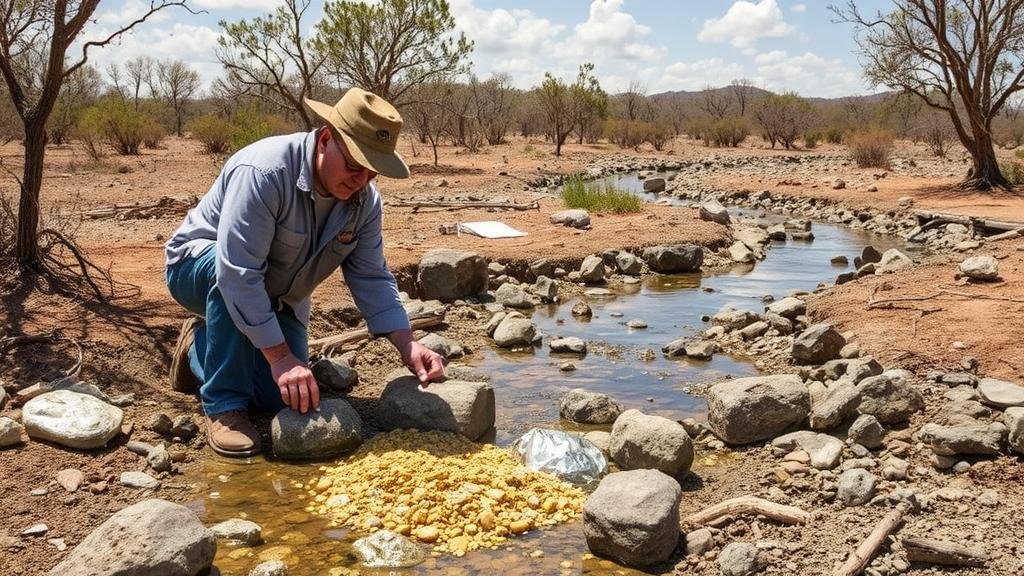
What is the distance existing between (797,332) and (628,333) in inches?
50.1

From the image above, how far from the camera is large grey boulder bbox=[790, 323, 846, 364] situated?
5.62 metres

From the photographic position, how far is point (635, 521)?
302cm

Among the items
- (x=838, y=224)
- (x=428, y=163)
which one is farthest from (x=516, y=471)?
(x=428, y=163)

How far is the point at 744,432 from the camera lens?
423cm

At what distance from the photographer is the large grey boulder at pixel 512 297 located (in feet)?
24.8

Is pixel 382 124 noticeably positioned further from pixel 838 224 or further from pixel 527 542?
pixel 838 224

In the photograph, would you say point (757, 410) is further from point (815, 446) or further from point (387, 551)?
point (387, 551)

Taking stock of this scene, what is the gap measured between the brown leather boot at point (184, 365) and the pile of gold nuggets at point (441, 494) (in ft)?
3.74

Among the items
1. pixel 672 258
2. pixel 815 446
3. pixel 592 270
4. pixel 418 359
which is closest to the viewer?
pixel 815 446

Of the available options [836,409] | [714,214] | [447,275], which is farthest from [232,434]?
[714,214]

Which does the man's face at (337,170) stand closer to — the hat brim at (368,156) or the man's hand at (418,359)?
the hat brim at (368,156)

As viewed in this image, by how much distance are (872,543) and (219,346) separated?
2.80 metres

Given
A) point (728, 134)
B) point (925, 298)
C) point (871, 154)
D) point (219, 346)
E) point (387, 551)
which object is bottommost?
point (387, 551)

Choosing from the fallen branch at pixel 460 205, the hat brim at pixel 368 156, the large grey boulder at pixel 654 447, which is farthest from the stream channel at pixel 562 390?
the fallen branch at pixel 460 205
